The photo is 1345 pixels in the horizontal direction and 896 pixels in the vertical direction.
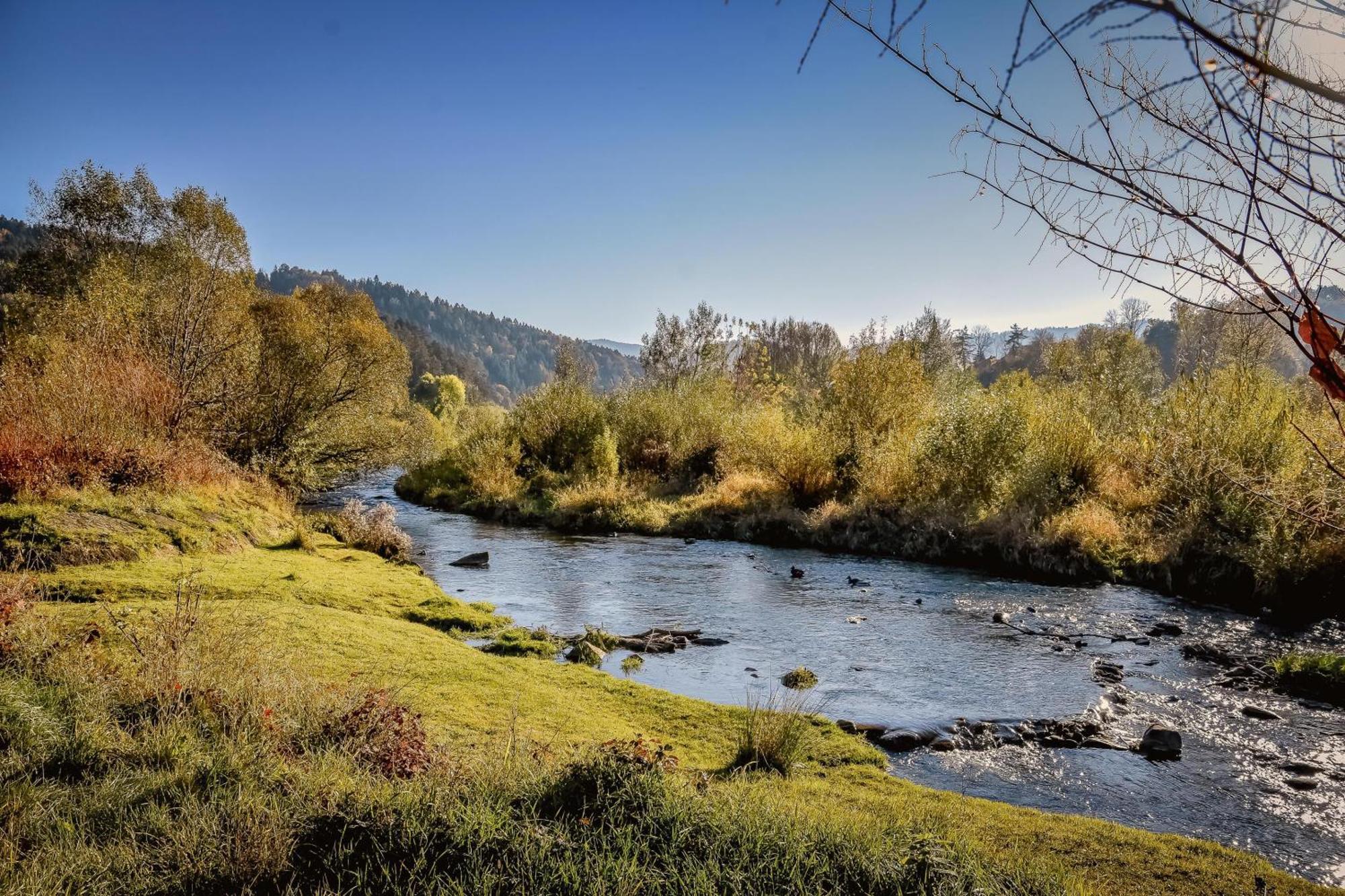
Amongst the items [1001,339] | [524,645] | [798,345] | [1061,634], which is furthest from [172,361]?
[1001,339]

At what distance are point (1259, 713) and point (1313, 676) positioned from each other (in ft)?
6.13

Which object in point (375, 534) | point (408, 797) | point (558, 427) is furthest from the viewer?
point (558, 427)

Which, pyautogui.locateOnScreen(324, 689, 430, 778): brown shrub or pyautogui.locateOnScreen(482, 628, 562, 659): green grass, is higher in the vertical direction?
pyautogui.locateOnScreen(324, 689, 430, 778): brown shrub

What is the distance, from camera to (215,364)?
63.2 feet

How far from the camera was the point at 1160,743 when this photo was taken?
7.45m

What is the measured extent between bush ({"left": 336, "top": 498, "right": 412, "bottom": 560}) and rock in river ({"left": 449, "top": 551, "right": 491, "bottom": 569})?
1184 mm

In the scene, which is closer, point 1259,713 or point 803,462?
point 1259,713

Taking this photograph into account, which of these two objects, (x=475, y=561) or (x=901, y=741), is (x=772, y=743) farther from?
(x=475, y=561)

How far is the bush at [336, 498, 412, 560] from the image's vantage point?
16453 millimetres

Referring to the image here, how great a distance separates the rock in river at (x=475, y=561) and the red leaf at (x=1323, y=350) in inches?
669

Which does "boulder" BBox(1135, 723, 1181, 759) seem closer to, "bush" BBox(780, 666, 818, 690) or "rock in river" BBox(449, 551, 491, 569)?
"bush" BBox(780, 666, 818, 690)

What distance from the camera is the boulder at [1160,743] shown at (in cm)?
734

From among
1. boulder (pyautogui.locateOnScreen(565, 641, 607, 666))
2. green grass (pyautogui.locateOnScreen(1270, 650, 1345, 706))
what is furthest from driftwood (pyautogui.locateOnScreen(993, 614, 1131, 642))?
boulder (pyautogui.locateOnScreen(565, 641, 607, 666))

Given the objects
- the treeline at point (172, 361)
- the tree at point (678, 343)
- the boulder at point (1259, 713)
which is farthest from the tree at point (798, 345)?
the boulder at point (1259, 713)
